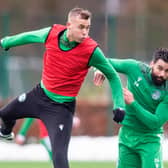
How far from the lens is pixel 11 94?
656 inches

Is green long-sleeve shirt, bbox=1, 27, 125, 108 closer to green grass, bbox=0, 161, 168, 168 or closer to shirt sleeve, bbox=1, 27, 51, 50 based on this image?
shirt sleeve, bbox=1, 27, 51, 50

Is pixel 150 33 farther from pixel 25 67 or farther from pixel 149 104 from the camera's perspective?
pixel 149 104

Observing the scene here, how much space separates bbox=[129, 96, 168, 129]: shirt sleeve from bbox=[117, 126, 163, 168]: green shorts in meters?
0.16

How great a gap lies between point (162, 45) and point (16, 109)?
11.1 m

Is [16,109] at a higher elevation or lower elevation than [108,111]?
higher

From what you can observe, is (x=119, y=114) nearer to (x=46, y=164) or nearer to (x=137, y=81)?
(x=137, y=81)

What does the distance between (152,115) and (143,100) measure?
0.23 m

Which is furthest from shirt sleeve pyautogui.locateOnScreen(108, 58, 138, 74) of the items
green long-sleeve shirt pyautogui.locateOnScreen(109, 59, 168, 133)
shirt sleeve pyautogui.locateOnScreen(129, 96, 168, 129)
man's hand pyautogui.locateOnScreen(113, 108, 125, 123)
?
man's hand pyautogui.locateOnScreen(113, 108, 125, 123)

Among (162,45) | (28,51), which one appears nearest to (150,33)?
(162,45)

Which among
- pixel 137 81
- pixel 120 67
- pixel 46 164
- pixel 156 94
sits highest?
pixel 120 67

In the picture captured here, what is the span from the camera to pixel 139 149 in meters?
8.56

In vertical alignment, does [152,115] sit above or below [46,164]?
above

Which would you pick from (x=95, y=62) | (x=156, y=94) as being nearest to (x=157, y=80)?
(x=156, y=94)

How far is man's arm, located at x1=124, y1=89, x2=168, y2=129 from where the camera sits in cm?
837
